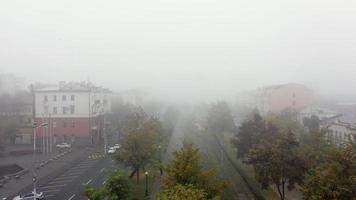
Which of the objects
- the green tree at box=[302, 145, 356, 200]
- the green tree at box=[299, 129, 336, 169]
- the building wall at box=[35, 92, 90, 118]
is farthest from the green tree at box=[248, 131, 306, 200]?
the building wall at box=[35, 92, 90, 118]

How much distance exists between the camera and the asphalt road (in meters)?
24.8

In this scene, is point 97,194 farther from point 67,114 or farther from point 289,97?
point 289,97

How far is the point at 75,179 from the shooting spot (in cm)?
2897

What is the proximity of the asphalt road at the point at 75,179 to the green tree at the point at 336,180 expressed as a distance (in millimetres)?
13762

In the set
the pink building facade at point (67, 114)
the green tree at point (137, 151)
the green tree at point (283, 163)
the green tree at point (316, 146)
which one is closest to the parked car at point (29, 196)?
the green tree at point (137, 151)

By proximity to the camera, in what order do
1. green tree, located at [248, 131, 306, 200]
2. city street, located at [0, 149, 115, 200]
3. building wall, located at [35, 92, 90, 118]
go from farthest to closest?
building wall, located at [35, 92, 90, 118] < city street, located at [0, 149, 115, 200] < green tree, located at [248, 131, 306, 200]

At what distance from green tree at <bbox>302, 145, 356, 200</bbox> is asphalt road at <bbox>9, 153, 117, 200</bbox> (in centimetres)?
1376

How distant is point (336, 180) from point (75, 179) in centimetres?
2098

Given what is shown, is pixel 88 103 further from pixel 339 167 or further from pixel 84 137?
pixel 339 167

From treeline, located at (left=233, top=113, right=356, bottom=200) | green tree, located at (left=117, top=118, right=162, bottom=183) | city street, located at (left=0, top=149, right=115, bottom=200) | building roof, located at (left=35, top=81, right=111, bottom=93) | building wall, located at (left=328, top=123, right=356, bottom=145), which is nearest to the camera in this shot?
treeline, located at (left=233, top=113, right=356, bottom=200)

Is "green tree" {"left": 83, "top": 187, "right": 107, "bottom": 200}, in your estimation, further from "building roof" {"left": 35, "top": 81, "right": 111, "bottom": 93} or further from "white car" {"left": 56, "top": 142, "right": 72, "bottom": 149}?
"building roof" {"left": 35, "top": 81, "right": 111, "bottom": 93}

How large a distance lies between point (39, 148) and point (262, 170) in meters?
32.5

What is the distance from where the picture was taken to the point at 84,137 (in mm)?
49281

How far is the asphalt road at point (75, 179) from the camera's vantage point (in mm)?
24792
